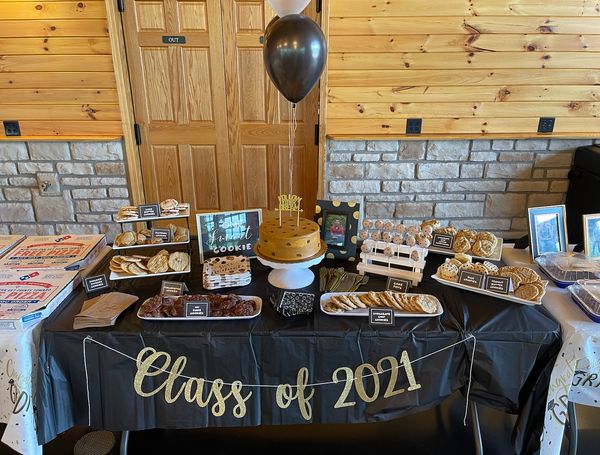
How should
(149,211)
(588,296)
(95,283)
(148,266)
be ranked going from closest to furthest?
(588,296), (95,283), (148,266), (149,211)

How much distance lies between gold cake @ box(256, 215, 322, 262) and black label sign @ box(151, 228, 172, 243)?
471 mm

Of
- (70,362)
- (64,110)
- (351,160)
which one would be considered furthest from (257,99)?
(70,362)

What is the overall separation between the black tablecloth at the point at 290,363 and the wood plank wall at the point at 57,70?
212cm

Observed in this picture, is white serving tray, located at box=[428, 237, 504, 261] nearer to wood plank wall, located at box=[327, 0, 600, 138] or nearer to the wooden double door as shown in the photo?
wood plank wall, located at box=[327, 0, 600, 138]

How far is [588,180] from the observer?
3.08 m

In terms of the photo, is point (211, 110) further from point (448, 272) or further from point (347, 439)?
point (347, 439)

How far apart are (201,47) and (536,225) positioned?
7.94 feet

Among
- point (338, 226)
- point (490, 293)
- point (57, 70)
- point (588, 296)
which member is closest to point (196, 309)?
point (338, 226)

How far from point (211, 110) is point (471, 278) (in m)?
2.30

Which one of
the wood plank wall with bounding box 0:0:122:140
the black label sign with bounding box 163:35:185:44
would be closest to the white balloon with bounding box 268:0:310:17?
the black label sign with bounding box 163:35:185:44

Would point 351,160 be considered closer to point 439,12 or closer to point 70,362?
point 439,12

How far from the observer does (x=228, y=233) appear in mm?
1877

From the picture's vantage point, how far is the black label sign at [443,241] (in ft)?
6.21

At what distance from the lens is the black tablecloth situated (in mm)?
1430
